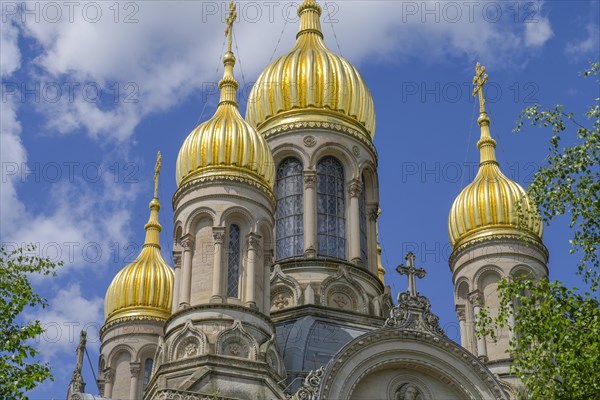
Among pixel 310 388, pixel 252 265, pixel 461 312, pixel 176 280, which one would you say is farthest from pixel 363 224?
pixel 310 388

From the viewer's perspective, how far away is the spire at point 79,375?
80.5 ft

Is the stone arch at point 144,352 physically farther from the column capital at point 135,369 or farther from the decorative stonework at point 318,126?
the decorative stonework at point 318,126

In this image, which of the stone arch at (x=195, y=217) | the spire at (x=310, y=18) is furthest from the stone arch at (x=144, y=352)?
the spire at (x=310, y=18)

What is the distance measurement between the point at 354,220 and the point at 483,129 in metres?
6.10

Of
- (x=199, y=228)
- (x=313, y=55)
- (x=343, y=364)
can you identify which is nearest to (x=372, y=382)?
(x=343, y=364)

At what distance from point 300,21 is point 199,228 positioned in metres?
12.0

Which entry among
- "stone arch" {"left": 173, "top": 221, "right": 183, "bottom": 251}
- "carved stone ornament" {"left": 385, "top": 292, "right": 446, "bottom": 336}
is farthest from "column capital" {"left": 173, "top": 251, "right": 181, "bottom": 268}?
"carved stone ornament" {"left": 385, "top": 292, "right": 446, "bottom": 336}

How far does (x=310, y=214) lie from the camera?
106 ft

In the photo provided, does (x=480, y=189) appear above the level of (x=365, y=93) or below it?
below

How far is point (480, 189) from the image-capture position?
108ft

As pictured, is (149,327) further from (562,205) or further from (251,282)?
(562,205)

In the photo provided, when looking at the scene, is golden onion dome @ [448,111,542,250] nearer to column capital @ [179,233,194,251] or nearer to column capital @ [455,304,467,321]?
column capital @ [455,304,467,321]

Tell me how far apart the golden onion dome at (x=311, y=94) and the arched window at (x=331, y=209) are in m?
1.48

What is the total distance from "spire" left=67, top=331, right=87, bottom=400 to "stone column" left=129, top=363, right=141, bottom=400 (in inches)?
336
